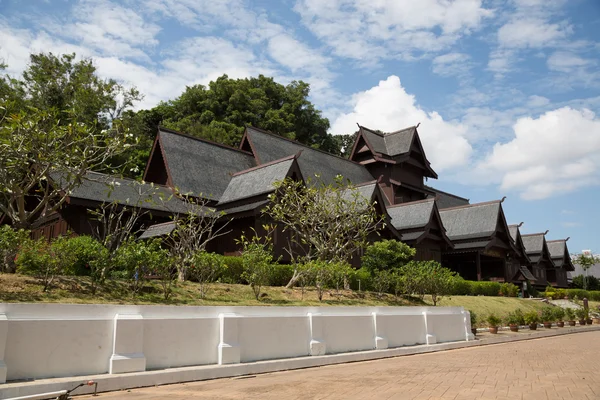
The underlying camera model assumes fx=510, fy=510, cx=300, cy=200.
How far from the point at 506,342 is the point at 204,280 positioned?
11428mm

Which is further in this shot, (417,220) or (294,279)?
(417,220)

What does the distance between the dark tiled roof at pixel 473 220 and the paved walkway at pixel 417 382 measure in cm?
2474

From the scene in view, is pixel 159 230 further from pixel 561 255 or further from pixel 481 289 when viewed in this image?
pixel 561 255

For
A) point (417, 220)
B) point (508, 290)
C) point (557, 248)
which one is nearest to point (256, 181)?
point (417, 220)

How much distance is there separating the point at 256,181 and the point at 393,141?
19.7 m

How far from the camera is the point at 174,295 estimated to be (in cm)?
1241

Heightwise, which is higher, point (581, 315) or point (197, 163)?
point (197, 163)

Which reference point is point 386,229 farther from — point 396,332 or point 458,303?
point 396,332

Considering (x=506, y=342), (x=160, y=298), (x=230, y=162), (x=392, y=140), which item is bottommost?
(x=506, y=342)

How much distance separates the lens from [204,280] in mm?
14891

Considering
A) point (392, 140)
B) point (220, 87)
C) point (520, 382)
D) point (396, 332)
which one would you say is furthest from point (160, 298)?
point (220, 87)

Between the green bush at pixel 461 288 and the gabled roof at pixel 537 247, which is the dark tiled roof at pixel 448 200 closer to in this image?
the gabled roof at pixel 537 247

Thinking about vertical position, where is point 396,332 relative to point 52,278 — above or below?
below

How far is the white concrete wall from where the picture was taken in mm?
7359
